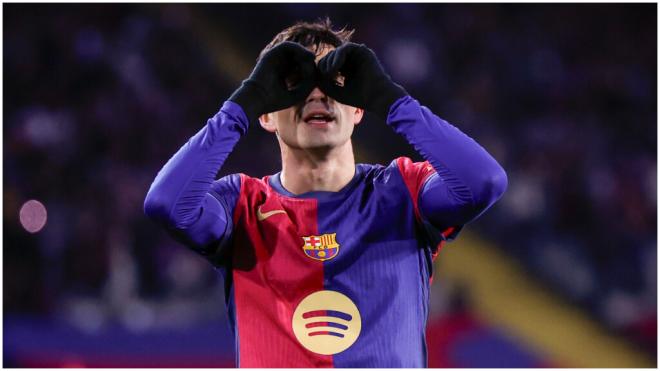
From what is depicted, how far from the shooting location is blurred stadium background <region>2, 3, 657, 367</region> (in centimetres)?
523

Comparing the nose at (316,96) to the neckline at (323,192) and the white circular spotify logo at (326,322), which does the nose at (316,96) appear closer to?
the neckline at (323,192)

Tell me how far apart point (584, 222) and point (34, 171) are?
4371mm

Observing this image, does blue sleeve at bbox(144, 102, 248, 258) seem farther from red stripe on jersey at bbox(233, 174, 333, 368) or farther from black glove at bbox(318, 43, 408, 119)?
black glove at bbox(318, 43, 408, 119)

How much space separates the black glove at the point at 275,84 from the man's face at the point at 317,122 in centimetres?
4

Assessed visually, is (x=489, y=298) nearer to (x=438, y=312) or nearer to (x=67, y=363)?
(x=438, y=312)

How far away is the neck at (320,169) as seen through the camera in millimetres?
2195

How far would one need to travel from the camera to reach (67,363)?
4672 mm

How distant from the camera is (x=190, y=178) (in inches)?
76.8

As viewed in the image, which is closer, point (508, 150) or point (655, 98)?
point (508, 150)

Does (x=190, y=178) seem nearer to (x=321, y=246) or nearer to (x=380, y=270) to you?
(x=321, y=246)

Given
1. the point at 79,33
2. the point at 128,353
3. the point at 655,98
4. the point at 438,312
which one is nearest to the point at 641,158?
the point at 655,98

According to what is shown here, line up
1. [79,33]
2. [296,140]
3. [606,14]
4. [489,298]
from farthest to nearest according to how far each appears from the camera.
A: 1. [606,14]
2. [79,33]
3. [489,298]
4. [296,140]

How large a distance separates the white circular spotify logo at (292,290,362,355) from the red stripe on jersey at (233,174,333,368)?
0.02 metres

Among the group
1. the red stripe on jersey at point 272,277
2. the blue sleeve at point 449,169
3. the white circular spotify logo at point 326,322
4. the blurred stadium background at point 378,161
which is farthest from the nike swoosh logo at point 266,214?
the blurred stadium background at point 378,161
